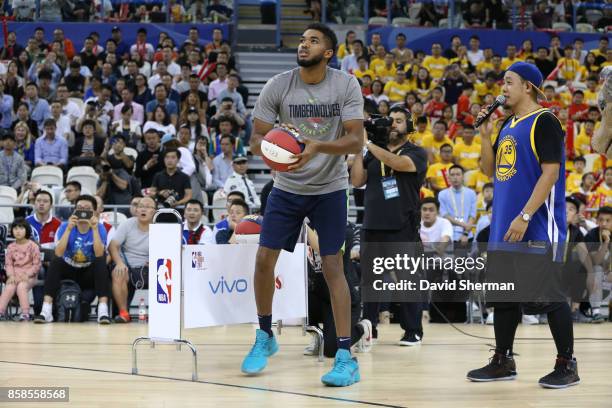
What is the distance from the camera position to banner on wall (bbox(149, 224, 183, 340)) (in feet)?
21.2

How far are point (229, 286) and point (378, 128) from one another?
6.05 feet

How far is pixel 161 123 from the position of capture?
620 inches

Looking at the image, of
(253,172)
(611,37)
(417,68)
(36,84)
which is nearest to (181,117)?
(253,172)

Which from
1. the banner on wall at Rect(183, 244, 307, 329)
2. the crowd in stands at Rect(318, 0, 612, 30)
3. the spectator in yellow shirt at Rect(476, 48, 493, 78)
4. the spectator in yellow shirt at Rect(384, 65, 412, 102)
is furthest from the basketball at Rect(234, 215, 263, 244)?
the crowd in stands at Rect(318, 0, 612, 30)

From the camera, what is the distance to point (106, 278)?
10.9 metres

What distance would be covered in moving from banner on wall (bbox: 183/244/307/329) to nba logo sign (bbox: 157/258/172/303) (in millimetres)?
206

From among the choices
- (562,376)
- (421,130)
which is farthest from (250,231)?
(421,130)

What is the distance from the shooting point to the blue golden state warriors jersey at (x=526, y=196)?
5.91 meters

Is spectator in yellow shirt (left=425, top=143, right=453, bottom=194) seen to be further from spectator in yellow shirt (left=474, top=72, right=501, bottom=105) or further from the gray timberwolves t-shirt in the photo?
the gray timberwolves t-shirt

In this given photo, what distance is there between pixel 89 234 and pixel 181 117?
5221 mm

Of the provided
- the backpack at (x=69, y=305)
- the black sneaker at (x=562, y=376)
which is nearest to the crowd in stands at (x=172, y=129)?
the backpack at (x=69, y=305)

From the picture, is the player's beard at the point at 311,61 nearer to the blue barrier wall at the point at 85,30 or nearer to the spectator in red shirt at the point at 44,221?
the spectator in red shirt at the point at 44,221

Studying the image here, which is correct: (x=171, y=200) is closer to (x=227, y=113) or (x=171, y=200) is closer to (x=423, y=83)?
(x=227, y=113)

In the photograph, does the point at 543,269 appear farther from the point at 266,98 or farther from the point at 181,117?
the point at 181,117
